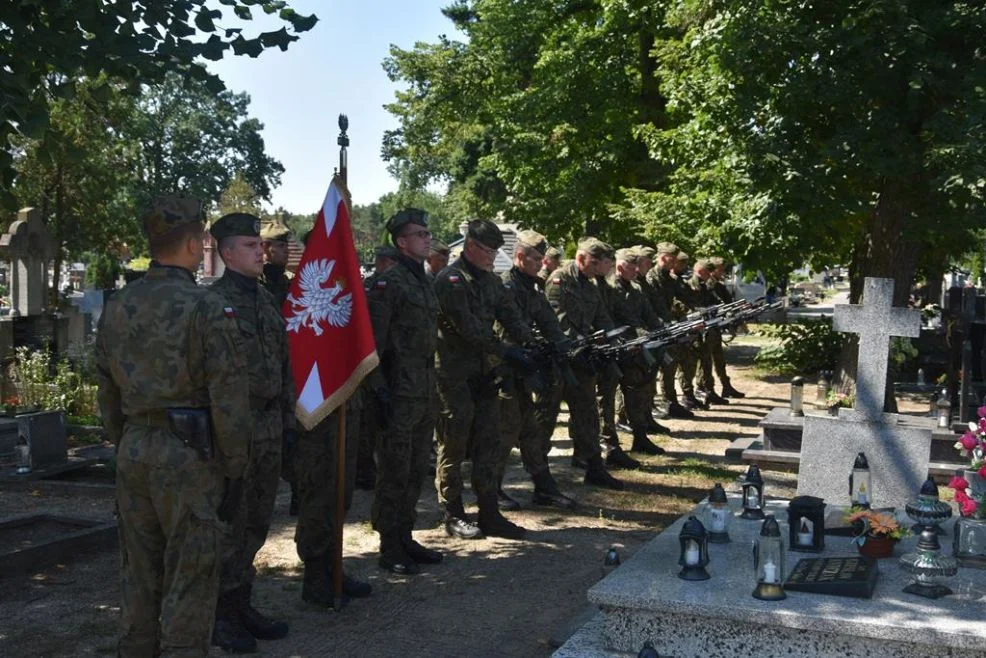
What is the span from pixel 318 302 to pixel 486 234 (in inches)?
68.1

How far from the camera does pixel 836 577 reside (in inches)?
195

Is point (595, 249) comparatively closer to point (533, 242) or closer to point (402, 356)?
point (533, 242)

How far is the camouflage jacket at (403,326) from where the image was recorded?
691 centimetres

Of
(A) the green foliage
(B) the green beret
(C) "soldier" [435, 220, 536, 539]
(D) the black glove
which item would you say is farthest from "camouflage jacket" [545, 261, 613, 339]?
(A) the green foliage

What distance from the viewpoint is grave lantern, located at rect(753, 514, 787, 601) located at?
477cm

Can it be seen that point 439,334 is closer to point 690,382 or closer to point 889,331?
point 889,331

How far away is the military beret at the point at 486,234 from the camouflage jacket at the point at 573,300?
2.59 meters

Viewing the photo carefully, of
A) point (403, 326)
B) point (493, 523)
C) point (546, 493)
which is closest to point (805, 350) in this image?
point (546, 493)

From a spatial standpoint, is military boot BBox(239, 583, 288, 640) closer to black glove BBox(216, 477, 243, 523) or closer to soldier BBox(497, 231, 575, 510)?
black glove BBox(216, 477, 243, 523)

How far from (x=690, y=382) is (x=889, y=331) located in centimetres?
823

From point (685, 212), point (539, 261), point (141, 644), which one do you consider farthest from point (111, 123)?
point (141, 644)

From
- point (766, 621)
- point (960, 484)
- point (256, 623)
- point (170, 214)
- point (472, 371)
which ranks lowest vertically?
point (256, 623)

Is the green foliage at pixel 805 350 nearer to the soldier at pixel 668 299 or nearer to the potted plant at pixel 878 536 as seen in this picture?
the soldier at pixel 668 299

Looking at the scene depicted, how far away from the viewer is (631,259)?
12.3 meters
